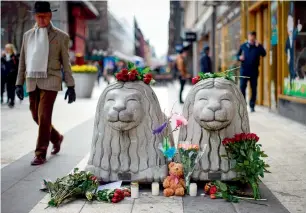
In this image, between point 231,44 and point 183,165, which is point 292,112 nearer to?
point 183,165

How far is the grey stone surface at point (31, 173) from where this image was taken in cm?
444

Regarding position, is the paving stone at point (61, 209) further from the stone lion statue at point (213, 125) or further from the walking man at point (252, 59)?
the walking man at point (252, 59)

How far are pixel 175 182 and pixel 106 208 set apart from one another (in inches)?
26.8

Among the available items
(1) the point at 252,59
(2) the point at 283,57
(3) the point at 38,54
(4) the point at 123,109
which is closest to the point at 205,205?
(4) the point at 123,109

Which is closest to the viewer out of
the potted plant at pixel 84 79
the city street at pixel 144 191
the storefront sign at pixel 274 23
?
the city street at pixel 144 191

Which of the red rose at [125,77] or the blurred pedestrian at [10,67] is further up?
the blurred pedestrian at [10,67]

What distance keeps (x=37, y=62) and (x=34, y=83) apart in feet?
0.80

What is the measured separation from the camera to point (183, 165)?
4621 mm

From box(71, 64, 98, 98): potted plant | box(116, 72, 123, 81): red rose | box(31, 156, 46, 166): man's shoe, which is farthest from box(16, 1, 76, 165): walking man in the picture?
box(71, 64, 98, 98): potted plant

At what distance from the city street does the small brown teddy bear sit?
0.08m

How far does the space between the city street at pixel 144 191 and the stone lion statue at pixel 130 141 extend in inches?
10.9

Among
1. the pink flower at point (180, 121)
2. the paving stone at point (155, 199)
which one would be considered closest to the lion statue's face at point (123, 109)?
the pink flower at point (180, 121)

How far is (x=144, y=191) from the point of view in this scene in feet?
15.3

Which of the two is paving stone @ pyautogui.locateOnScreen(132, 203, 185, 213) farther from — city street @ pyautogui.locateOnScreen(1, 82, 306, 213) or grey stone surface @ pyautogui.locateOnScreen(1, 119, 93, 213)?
grey stone surface @ pyautogui.locateOnScreen(1, 119, 93, 213)
